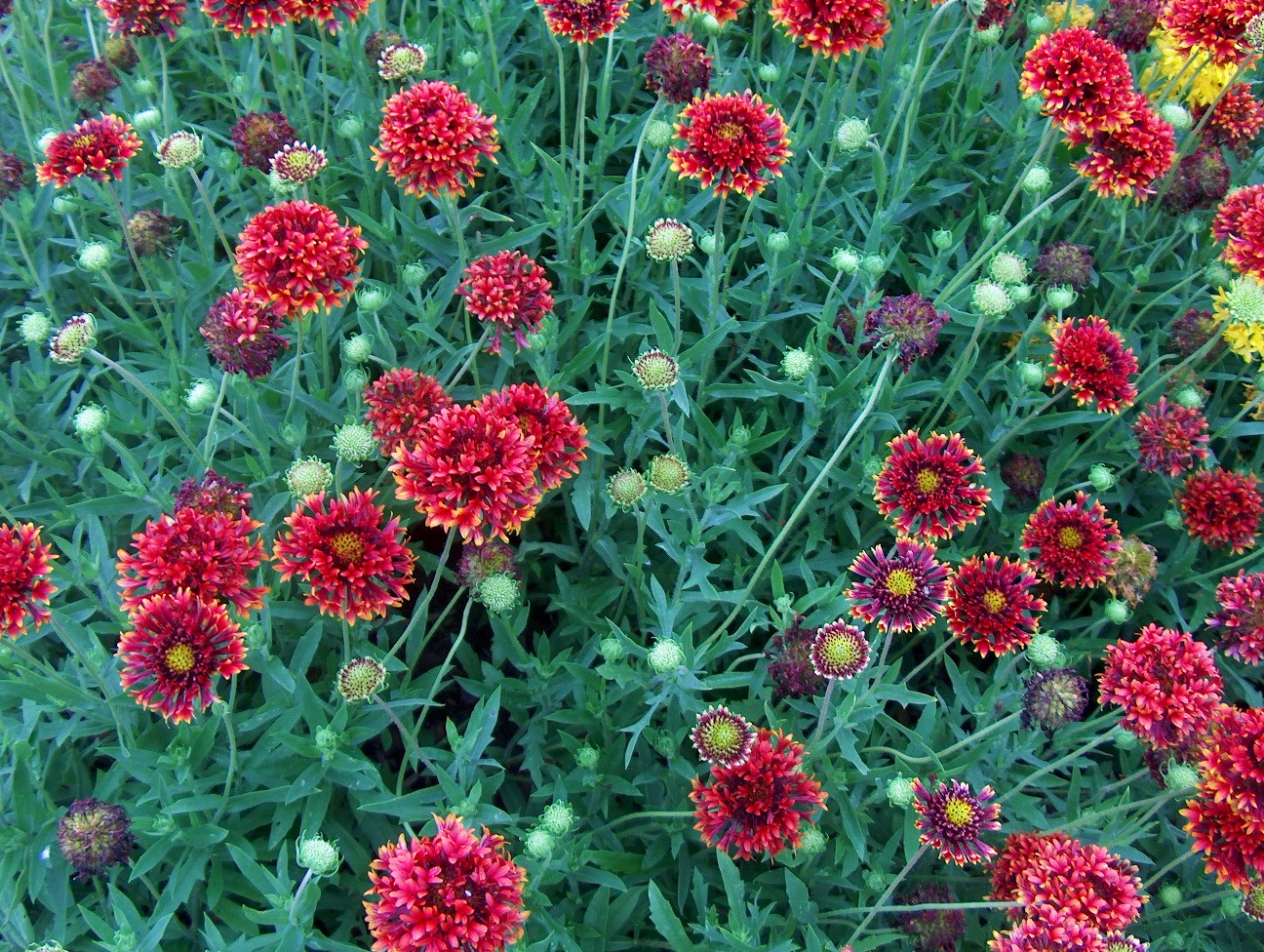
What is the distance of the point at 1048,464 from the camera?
4.26 metres

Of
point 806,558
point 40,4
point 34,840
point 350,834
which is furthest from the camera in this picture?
point 40,4

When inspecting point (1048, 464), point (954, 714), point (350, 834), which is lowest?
point (350, 834)

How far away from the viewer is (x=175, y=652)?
2707 millimetres

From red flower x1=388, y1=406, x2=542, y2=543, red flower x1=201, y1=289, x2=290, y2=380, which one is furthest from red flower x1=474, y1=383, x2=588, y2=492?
red flower x1=201, y1=289, x2=290, y2=380

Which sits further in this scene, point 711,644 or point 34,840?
point 711,644

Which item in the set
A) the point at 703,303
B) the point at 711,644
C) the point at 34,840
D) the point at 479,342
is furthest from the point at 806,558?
the point at 34,840

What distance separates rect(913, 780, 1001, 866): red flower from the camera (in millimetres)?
2854

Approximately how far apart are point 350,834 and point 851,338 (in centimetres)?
299

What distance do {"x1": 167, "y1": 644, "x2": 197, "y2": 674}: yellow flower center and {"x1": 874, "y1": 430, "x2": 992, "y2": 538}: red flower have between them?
2.35 m

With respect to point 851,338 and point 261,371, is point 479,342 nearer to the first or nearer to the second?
point 261,371

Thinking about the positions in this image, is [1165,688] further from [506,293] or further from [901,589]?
[506,293]

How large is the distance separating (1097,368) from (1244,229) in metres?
0.88

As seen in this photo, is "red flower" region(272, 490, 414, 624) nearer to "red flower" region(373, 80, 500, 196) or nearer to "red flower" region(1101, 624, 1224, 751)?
"red flower" region(373, 80, 500, 196)

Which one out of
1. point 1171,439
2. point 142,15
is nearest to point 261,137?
point 142,15
